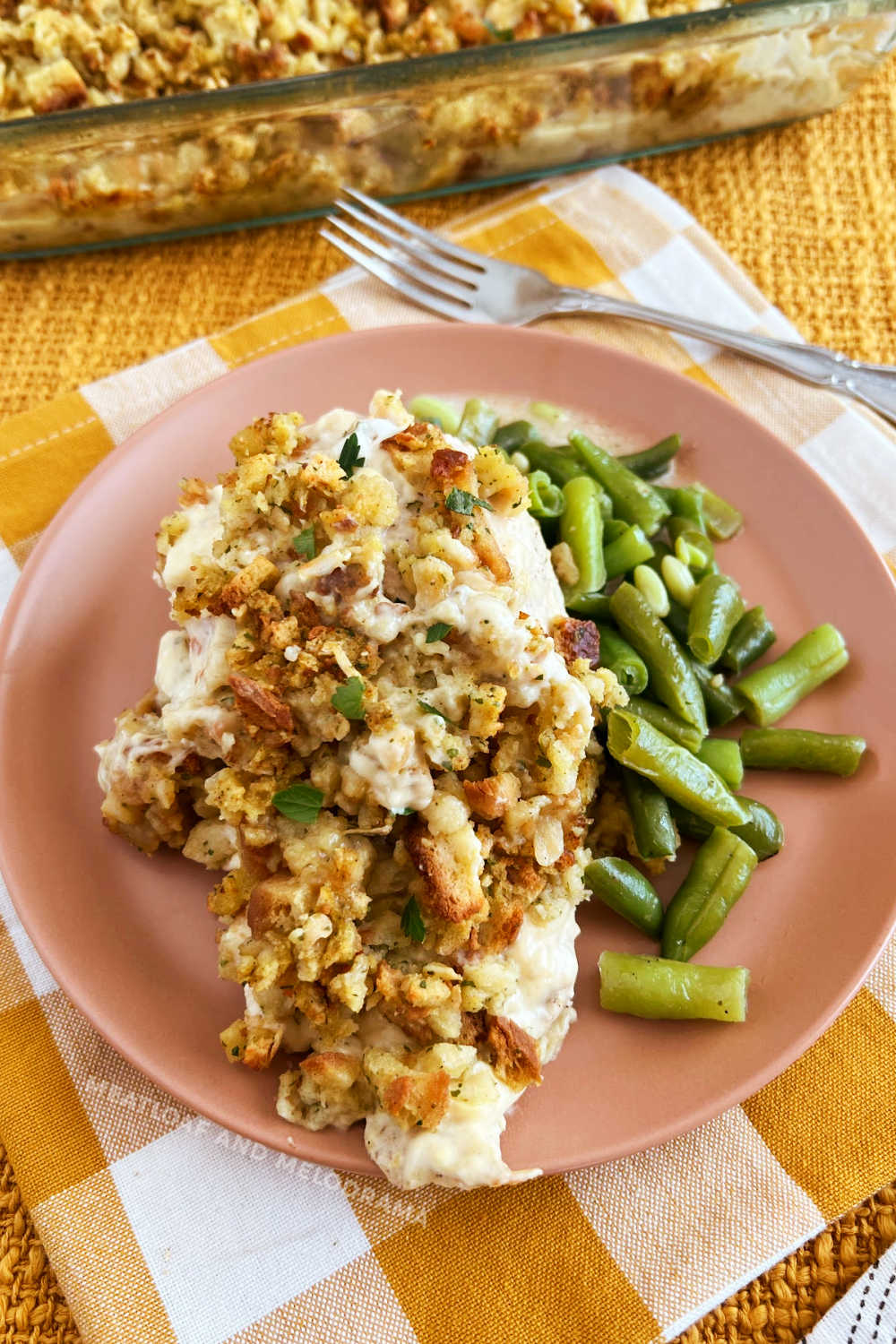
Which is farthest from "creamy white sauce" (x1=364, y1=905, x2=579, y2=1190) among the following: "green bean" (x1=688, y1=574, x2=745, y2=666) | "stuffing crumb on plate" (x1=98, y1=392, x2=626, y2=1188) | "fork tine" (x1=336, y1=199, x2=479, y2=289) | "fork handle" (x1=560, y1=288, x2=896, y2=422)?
"fork tine" (x1=336, y1=199, x2=479, y2=289)

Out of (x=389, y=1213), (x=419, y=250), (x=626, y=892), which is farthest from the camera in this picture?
(x=419, y=250)

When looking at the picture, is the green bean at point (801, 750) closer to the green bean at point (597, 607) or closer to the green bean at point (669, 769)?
the green bean at point (669, 769)

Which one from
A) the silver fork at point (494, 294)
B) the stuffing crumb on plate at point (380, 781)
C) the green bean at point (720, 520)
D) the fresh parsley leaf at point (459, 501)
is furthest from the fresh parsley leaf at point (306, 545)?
the silver fork at point (494, 294)

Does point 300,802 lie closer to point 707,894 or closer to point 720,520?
point 707,894

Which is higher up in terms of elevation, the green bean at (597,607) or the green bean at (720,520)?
the green bean at (720,520)

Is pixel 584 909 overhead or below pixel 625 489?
below

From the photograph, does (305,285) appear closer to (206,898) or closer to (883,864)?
(206,898)

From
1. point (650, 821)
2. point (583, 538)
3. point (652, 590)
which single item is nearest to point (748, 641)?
point (652, 590)
